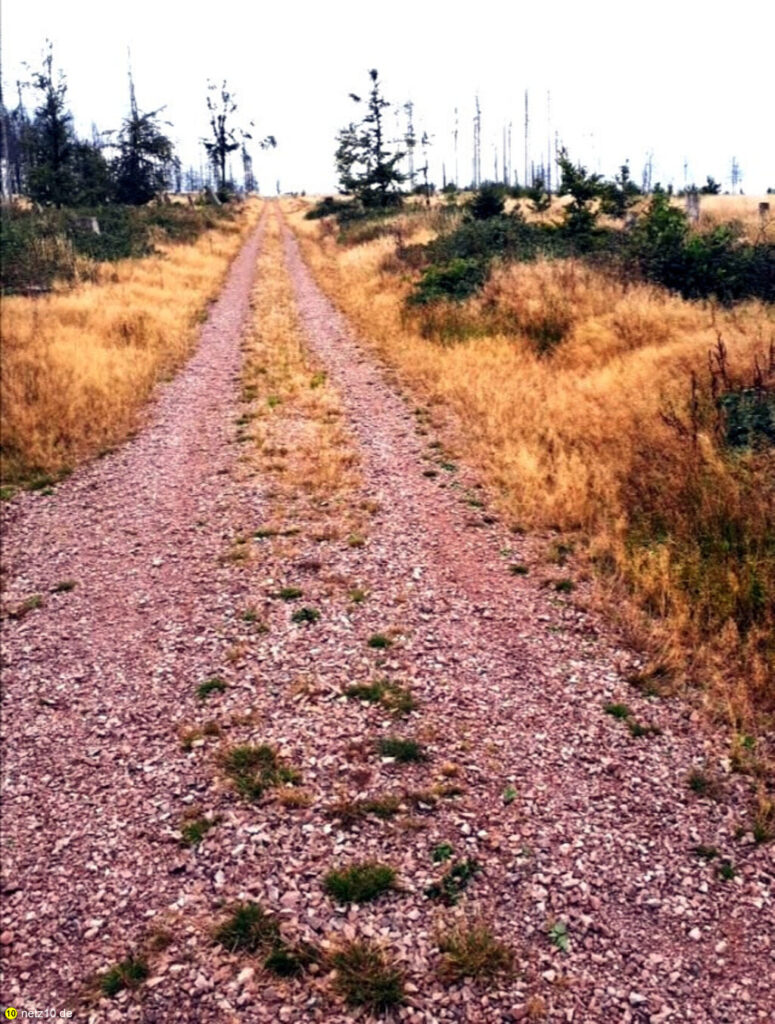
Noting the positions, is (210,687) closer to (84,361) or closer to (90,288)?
(84,361)

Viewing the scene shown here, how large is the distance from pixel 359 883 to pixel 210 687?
210 cm

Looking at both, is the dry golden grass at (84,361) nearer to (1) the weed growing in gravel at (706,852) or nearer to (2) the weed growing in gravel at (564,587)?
(2) the weed growing in gravel at (564,587)

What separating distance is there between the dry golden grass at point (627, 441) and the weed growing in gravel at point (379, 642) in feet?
6.39

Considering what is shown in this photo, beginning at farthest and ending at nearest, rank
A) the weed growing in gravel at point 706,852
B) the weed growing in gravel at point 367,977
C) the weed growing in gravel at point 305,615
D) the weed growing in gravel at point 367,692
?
1. the weed growing in gravel at point 305,615
2. the weed growing in gravel at point 367,692
3. the weed growing in gravel at point 706,852
4. the weed growing in gravel at point 367,977

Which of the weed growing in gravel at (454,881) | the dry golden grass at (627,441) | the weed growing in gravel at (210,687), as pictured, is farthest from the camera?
the dry golden grass at (627,441)

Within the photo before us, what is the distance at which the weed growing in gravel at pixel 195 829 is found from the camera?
400 centimetres

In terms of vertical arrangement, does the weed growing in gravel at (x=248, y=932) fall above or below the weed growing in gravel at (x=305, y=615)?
below

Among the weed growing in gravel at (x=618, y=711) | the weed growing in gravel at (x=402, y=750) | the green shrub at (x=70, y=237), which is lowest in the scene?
the weed growing in gravel at (x=402, y=750)

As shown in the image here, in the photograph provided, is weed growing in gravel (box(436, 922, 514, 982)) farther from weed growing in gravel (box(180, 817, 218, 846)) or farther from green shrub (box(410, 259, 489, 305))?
green shrub (box(410, 259, 489, 305))

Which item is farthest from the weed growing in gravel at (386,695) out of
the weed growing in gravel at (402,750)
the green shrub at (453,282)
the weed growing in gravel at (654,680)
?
the green shrub at (453,282)

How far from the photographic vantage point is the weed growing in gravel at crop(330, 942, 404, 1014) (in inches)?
122

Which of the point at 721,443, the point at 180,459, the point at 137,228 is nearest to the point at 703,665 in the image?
the point at 721,443

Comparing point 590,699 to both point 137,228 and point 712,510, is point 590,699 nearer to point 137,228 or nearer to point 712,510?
point 712,510

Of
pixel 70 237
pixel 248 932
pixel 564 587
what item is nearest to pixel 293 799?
pixel 248 932
